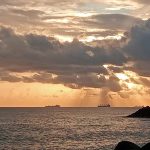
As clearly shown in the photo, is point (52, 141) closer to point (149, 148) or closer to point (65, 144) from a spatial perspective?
point (65, 144)

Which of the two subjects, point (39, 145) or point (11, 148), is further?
point (39, 145)

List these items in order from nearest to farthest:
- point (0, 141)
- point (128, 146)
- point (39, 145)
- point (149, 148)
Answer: point (149, 148), point (128, 146), point (39, 145), point (0, 141)

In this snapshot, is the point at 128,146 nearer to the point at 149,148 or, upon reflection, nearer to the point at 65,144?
the point at 149,148

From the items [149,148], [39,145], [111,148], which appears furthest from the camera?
[39,145]

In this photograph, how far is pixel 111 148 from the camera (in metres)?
69.4

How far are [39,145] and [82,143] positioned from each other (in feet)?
27.4

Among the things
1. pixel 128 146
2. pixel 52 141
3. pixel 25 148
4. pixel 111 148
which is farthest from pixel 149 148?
pixel 52 141

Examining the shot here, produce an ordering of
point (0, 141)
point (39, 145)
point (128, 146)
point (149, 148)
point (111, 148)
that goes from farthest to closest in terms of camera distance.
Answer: point (0, 141), point (39, 145), point (111, 148), point (128, 146), point (149, 148)

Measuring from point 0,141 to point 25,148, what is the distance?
13.2 metres

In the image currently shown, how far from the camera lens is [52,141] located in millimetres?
83562

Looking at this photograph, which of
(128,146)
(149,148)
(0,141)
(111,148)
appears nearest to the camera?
(149,148)

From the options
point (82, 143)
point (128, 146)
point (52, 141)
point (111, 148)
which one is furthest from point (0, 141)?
point (128, 146)

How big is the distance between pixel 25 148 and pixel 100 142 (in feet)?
50.1

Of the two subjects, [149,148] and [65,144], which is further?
[65,144]
